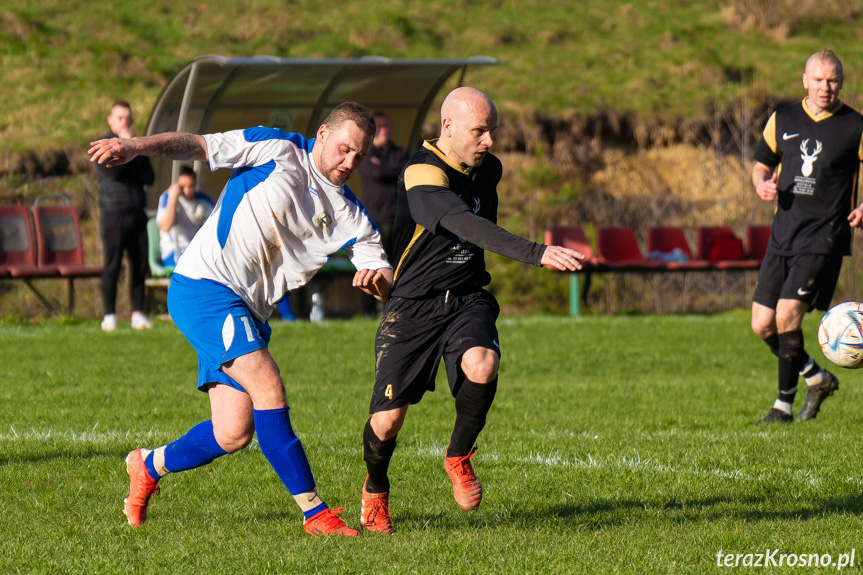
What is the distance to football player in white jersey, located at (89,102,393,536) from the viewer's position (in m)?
4.80

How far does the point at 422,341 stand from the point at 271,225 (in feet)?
2.76

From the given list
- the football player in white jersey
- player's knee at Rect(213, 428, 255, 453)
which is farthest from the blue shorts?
player's knee at Rect(213, 428, 255, 453)

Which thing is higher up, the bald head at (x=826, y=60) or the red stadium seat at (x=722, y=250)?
the bald head at (x=826, y=60)

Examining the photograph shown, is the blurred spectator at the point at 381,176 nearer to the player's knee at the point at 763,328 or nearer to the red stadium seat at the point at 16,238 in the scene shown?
the red stadium seat at the point at 16,238

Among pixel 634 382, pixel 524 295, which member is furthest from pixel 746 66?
pixel 634 382

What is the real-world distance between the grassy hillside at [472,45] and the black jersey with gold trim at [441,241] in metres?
26.6

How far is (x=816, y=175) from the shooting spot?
25.4ft

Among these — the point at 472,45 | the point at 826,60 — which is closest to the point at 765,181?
the point at 826,60

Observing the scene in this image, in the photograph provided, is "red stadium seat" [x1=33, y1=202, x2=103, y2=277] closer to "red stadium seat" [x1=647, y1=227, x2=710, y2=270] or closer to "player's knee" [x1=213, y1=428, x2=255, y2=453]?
"red stadium seat" [x1=647, y1=227, x2=710, y2=270]

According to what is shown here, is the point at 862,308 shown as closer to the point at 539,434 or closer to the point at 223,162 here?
the point at 539,434

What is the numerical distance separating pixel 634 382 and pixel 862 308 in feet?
13.0

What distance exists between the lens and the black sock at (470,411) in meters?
5.02

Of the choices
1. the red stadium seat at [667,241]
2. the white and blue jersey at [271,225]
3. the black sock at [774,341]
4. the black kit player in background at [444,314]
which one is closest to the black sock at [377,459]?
the black kit player in background at [444,314]

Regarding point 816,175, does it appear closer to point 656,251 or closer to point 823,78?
point 823,78
